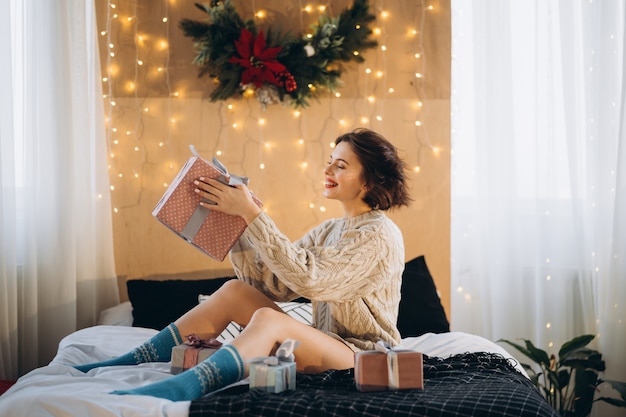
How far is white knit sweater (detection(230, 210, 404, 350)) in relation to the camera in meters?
1.92

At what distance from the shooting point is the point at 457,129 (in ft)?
10.4

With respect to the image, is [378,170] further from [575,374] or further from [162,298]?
[575,374]

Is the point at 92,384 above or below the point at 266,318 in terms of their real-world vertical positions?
below

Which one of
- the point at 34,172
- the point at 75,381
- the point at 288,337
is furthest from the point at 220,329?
the point at 34,172

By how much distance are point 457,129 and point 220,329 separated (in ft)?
5.17

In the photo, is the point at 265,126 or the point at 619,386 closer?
the point at 619,386

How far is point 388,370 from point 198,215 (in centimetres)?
68

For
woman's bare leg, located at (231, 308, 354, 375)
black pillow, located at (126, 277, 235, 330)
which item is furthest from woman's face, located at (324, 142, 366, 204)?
black pillow, located at (126, 277, 235, 330)

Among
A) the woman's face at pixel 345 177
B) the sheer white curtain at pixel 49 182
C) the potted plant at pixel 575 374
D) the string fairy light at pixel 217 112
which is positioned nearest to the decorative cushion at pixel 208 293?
the sheer white curtain at pixel 49 182

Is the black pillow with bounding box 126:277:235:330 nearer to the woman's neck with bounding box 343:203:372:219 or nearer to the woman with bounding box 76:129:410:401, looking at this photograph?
the woman with bounding box 76:129:410:401

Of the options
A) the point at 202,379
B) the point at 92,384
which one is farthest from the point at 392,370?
the point at 92,384

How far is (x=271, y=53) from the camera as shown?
2.95 meters

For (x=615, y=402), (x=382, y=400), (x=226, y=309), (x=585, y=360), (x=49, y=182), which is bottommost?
(x=615, y=402)

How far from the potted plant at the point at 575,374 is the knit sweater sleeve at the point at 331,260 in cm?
105
